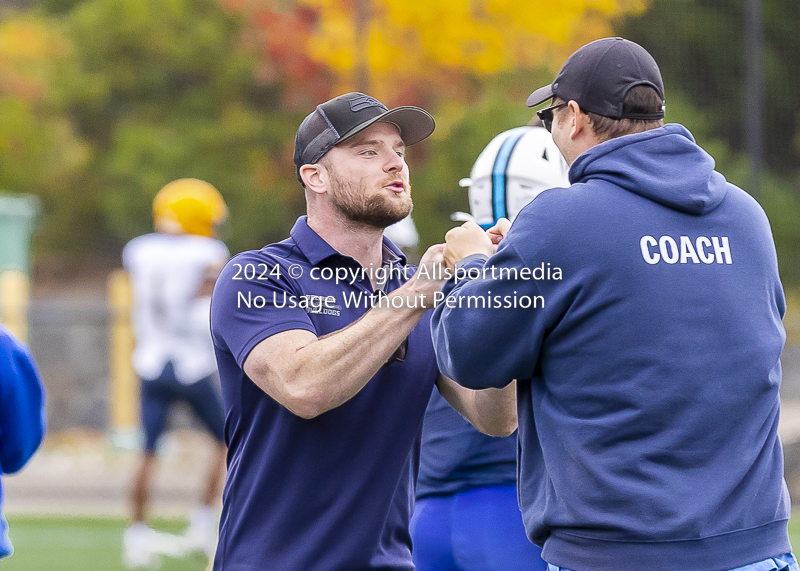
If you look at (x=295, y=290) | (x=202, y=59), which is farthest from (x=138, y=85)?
(x=295, y=290)

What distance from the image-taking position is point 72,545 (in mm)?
7734

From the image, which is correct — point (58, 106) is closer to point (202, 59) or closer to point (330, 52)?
point (202, 59)

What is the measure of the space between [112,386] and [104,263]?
514 centimetres

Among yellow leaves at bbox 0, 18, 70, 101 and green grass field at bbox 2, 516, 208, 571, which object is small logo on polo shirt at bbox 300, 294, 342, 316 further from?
yellow leaves at bbox 0, 18, 70, 101

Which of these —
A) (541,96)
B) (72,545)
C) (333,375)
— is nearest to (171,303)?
(72,545)

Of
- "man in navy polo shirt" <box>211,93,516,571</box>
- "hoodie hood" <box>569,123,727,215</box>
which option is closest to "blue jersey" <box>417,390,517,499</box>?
"man in navy polo shirt" <box>211,93,516,571</box>

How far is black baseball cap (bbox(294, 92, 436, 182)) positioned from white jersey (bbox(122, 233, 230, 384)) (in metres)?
4.53

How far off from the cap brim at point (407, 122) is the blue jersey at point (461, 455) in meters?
0.78

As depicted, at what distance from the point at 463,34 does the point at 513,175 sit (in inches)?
450

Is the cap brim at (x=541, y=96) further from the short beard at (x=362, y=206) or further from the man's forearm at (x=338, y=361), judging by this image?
the man's forearm at (x=338, y=361)

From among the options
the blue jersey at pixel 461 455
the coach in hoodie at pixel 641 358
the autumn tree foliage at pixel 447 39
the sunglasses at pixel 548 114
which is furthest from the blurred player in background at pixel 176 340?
the autumn tree foliage at pixel 447 39

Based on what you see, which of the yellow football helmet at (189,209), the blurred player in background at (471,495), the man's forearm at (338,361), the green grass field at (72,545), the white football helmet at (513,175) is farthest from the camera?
the yellow football helmet at (189,209)

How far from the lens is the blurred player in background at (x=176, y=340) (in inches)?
280

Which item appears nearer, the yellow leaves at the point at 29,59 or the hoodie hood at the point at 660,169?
the hoodie hood at the point at 660,169
